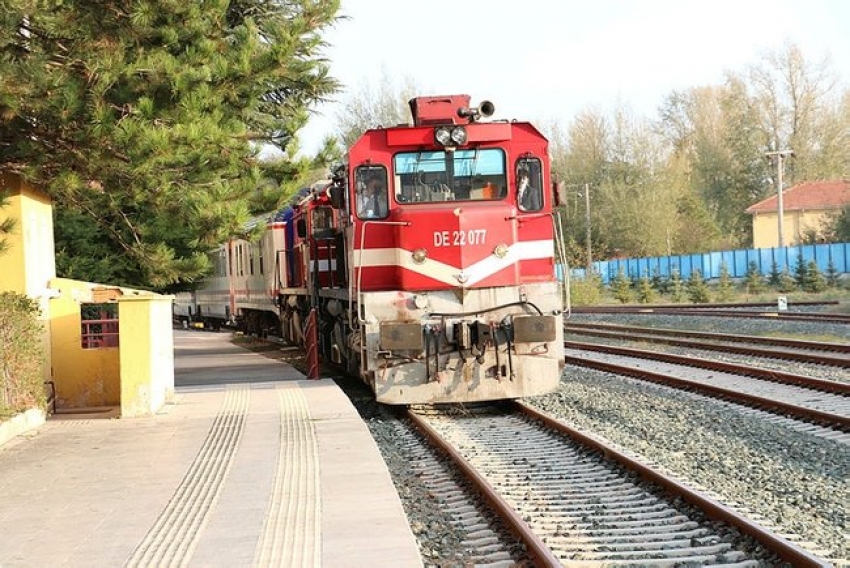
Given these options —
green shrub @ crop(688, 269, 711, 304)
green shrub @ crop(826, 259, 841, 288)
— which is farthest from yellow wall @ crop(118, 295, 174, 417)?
green shrub @ crop(826, 259, 841, 288)

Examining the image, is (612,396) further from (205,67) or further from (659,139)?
(659,139)

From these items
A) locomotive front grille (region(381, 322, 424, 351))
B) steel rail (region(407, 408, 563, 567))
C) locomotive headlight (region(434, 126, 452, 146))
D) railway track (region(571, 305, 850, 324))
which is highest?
locomotive headlight (region(434, 126, 452, 146))

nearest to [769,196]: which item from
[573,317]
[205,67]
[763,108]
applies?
[763,108]

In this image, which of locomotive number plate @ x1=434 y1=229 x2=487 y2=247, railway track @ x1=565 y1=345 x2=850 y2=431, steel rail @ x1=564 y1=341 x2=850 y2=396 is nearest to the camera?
railway track @ x1=565 y1=345 x2=850 y2=431

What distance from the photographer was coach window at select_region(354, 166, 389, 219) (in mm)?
12289

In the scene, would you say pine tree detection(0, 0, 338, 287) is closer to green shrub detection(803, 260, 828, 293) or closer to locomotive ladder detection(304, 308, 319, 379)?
locomotive ladder detection(304, 308, 319, 379)

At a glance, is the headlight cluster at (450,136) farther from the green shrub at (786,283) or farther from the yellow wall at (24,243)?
the green shrub at (786,283)

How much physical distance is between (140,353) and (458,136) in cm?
446

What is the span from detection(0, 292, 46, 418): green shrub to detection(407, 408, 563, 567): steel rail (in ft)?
14.2

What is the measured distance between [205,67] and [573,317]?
26681 mm

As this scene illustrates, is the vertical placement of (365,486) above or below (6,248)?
below

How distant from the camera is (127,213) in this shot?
1430cm

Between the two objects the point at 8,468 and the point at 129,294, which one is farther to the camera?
the point at 129,294

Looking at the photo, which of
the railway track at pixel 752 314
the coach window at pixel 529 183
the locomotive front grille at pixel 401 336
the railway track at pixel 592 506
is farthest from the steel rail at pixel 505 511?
the railway track at pixel 752 314
